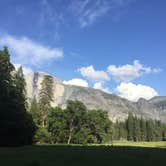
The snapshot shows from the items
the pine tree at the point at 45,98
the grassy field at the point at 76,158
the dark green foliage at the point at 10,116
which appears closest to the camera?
the grassy field at the point at 76,158

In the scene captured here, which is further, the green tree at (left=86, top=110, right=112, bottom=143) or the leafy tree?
the green tree at (left=86, top=110, right=112, bottom=143)

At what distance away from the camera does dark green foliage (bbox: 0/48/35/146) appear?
5588 centimetres

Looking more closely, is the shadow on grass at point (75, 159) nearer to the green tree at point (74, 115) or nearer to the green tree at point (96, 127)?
the green tree at point (74, 115)

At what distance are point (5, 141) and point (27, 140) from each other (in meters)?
7.38

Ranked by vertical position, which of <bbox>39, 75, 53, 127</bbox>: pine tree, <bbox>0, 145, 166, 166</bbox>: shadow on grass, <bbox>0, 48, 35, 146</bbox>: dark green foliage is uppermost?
<bbox>39, 75, 53, 127</bbox>: pine tree

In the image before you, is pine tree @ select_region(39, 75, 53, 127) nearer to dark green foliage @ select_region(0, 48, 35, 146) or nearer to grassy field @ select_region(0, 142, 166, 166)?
dark green foliage @ select_region(0, 48, 35, 146)

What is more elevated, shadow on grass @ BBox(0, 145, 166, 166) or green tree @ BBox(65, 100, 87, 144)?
green tree @ BBox(65, 100, 87, 144)

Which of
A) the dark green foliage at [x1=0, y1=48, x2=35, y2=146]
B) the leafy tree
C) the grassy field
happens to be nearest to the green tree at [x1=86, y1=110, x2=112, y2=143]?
the leafy tree

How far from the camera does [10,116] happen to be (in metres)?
57.5

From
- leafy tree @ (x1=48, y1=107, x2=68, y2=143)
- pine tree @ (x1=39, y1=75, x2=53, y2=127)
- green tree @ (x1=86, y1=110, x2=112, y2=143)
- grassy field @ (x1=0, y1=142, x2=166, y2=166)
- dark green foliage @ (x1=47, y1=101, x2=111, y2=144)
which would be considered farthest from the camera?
green tree @ (x1=86, y1=110, x2=112, y2=143)

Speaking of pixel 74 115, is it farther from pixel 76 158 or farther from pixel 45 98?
pixel 76 158

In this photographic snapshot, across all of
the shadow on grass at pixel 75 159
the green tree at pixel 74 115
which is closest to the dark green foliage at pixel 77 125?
the green tree at pixel 74 115

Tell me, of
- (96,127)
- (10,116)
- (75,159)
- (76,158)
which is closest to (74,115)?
(96,127)

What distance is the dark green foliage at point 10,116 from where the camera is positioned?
55.9 meters
